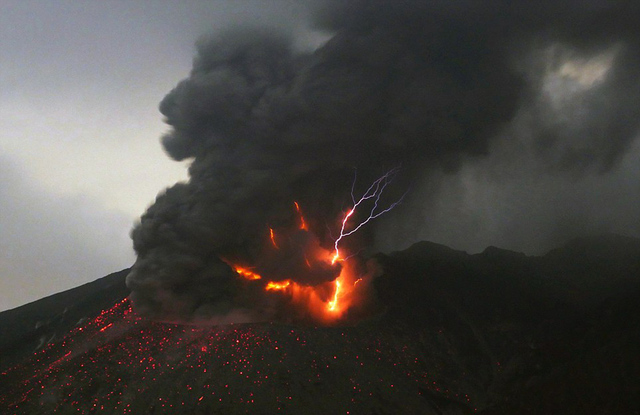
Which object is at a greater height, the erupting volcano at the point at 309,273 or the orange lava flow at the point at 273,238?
the orange lava flow at the point at 273,238

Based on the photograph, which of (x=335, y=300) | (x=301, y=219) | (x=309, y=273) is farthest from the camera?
(x=301, y=219)

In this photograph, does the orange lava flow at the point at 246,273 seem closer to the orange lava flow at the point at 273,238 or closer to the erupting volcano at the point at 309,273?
the erupting volcano at the point at 309,273

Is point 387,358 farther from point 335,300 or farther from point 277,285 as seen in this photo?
point 277,285

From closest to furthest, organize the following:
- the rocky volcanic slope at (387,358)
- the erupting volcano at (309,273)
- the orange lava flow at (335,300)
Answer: the rocky volcanic slope at (387,358)
the erupting volcano at (309,273)
the orange lava flow at (335,300)

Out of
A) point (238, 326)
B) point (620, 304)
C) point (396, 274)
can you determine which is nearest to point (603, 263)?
point (620, 304)

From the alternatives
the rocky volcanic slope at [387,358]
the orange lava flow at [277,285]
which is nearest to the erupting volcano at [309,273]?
the orange lava flow at [277,285]

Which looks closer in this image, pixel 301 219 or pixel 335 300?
pixel 335 300

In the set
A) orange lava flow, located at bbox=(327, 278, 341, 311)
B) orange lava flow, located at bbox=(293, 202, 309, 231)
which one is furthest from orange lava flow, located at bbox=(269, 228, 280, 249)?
orange lava flow, located at bbox=(327, 278, 341, 311)

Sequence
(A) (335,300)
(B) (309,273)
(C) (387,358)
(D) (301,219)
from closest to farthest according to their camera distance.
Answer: (C) (387,358)
(B) (309,273)
(A) (335,300)
(D) (301,219)

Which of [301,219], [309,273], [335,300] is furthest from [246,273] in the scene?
[335,300]

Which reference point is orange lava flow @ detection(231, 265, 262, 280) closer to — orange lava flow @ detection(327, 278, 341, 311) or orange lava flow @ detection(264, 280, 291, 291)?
orange lava flow @ detection(264, 280, 291, 291)
